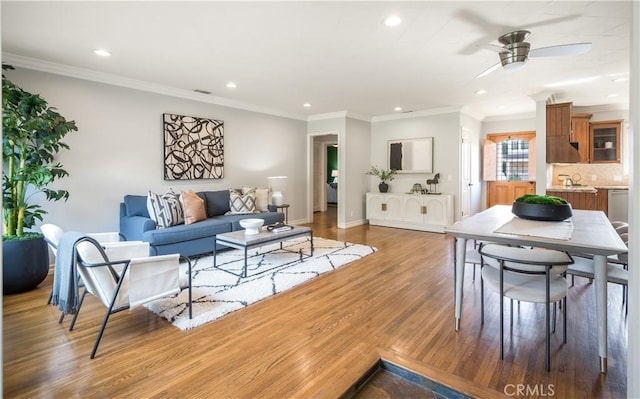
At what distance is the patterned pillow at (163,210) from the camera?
4.47 metres

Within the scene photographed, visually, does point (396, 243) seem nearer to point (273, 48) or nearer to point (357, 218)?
point (357, 218)

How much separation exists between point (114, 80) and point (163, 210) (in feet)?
6.16

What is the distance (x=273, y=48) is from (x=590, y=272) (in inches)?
136

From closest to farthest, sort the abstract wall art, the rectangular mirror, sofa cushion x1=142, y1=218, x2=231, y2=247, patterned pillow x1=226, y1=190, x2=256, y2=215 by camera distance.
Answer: sofa cushion x1=142, y1=218, x2=231, y2=247 → the abstract wall art → patterned pillow x1=226, y1=190, x2=256, y2=215 → the rectangular mirror

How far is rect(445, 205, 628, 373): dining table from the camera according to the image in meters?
2.08

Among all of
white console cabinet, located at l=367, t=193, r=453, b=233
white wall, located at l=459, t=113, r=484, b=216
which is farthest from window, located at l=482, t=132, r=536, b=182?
white console cabinet, located at l=367, t=193, r=453, b=233

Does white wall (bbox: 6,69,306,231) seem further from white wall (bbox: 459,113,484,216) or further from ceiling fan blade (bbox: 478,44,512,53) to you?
white wall (bbox: 459,113,484,216)

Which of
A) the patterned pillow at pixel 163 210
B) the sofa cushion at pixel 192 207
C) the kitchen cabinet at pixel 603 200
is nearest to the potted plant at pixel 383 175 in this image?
the kitchen cabinet at pixel 603 200

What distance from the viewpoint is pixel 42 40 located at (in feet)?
10.9

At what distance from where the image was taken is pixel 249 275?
154 inches

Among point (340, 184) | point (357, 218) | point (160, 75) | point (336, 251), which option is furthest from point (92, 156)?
point (357, 218)

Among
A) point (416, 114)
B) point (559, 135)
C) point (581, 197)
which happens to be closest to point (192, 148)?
point (416, 114)

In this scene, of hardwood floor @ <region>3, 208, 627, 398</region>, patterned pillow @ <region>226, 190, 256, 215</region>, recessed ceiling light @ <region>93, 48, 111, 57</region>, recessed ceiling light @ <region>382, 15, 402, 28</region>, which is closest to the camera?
hardwood floor @ <region>3, 208, 627, 398</region>

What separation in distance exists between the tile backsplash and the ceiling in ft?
6.67
